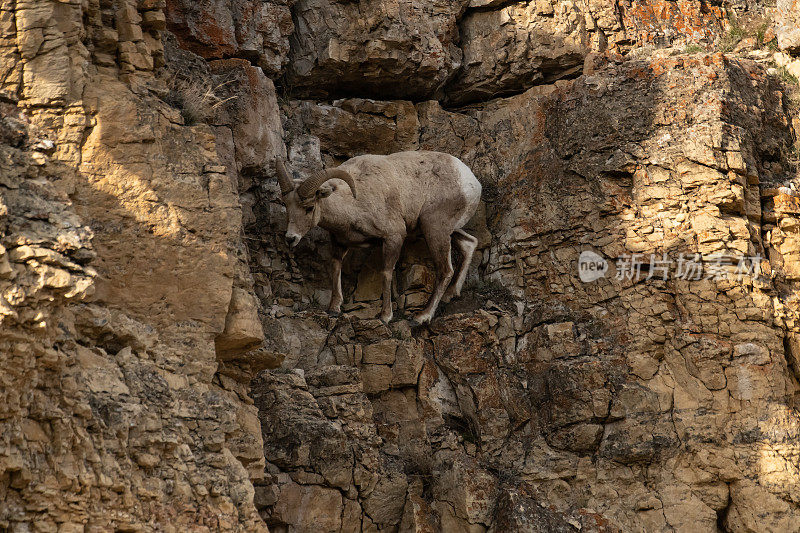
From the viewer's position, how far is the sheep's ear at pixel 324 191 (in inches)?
467

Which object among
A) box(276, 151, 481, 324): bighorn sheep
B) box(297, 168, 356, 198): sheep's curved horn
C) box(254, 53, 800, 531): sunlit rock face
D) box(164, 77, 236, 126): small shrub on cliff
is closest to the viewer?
box(164, 77, 236, 126): small shrub on cliff

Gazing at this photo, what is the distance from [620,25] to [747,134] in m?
2.31

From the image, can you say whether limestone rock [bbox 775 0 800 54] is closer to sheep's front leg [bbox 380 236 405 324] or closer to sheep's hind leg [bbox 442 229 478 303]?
sheep's hind leg [bbox 442 229 478 303]

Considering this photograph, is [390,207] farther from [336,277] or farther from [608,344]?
[608,344]

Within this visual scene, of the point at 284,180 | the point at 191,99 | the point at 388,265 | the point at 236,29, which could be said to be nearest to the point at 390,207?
the point at 388,265

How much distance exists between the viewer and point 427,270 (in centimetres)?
1273

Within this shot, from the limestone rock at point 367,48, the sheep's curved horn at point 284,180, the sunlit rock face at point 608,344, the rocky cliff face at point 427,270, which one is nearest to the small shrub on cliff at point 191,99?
the rocky cliff face at point 427,270

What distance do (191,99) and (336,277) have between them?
305 cm

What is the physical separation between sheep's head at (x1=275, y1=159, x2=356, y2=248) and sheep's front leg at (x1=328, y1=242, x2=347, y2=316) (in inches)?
21.1

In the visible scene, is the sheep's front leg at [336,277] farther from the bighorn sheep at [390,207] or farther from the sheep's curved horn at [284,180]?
the sheep's curved horn at [284,180]

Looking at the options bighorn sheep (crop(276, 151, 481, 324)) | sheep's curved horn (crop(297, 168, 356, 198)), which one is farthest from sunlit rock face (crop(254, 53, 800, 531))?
sheep's curved horn (crop(297, 168, 356, 198))

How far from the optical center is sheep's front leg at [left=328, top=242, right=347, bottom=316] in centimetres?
1222

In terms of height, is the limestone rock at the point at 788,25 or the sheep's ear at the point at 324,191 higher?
the limestone rock at the point at 788,25

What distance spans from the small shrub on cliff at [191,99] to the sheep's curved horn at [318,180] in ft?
4.30
